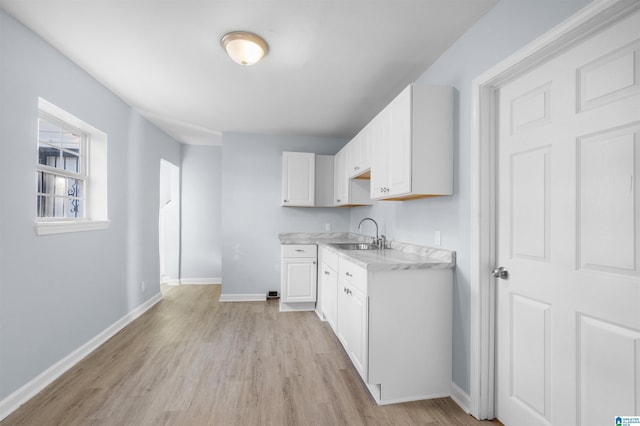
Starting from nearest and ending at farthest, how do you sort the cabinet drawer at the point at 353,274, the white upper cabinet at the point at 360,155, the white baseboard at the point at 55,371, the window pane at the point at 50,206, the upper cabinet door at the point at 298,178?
the white baseboard at the point at 55,371 → the cabinet drawer at the point at 353,274 → the window pane at the point at 50,206 → the white upper cabinet at the point at 360,155 → the upper cabinet door at the point at 298,178

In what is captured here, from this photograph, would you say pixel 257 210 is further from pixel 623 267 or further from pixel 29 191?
pixel 623 267

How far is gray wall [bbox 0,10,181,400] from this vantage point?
1.93 meters

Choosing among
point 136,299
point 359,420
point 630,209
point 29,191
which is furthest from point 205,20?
point 136,299

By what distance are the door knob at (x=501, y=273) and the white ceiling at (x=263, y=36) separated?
1.57 meters

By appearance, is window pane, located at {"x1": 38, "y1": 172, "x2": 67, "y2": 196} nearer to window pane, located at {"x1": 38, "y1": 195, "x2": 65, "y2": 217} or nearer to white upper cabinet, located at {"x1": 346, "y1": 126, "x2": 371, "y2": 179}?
window pane, located at {"x1": 38, "y1": 195, "x2": 65, "y2": 217}

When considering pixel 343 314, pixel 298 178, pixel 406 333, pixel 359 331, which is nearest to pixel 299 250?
pixel 298 178

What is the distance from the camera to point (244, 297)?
452 cm

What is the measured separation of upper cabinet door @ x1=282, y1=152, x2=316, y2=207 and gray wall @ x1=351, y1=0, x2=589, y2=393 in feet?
6.84

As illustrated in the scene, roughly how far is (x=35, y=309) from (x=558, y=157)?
341cm

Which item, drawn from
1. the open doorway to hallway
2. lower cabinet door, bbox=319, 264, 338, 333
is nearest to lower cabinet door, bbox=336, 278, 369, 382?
lower cabinet door, bbox=319, 264, 338, 333

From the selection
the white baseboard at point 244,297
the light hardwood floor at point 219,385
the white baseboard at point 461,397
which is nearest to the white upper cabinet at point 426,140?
the white baseboard at point 461,397

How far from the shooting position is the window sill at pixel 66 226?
86.0 inches

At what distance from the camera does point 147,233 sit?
4.06m

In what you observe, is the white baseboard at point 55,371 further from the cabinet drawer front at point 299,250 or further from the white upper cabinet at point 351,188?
the white upper cabinet at point 351,188
